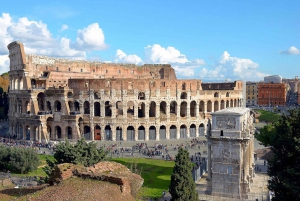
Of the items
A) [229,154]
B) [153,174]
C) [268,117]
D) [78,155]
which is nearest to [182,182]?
[229,154]

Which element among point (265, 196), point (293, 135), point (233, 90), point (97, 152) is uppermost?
point (233, 90)

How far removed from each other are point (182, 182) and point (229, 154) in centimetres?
558

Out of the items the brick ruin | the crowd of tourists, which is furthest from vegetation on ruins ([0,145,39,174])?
the brick ruin

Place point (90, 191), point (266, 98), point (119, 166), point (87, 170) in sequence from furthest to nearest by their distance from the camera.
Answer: point (266, 98) < point (119, 166) < point (87, 170) < point (90, 191)

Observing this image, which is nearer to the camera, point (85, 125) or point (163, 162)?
point (163, 162)

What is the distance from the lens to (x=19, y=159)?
1233 inches

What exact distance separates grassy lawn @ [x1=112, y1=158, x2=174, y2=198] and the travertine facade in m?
4.69

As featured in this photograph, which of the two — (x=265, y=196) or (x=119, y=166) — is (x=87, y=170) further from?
(x=265, y=196)

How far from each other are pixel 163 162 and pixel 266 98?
80.3m

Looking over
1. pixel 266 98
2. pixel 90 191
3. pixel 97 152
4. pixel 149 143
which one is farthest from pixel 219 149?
pixel 266 98

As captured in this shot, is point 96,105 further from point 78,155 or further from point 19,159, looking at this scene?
point 78,155

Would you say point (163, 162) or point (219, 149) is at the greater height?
point (219, 149)

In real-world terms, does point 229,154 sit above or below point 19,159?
above

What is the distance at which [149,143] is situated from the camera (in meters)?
49.0
